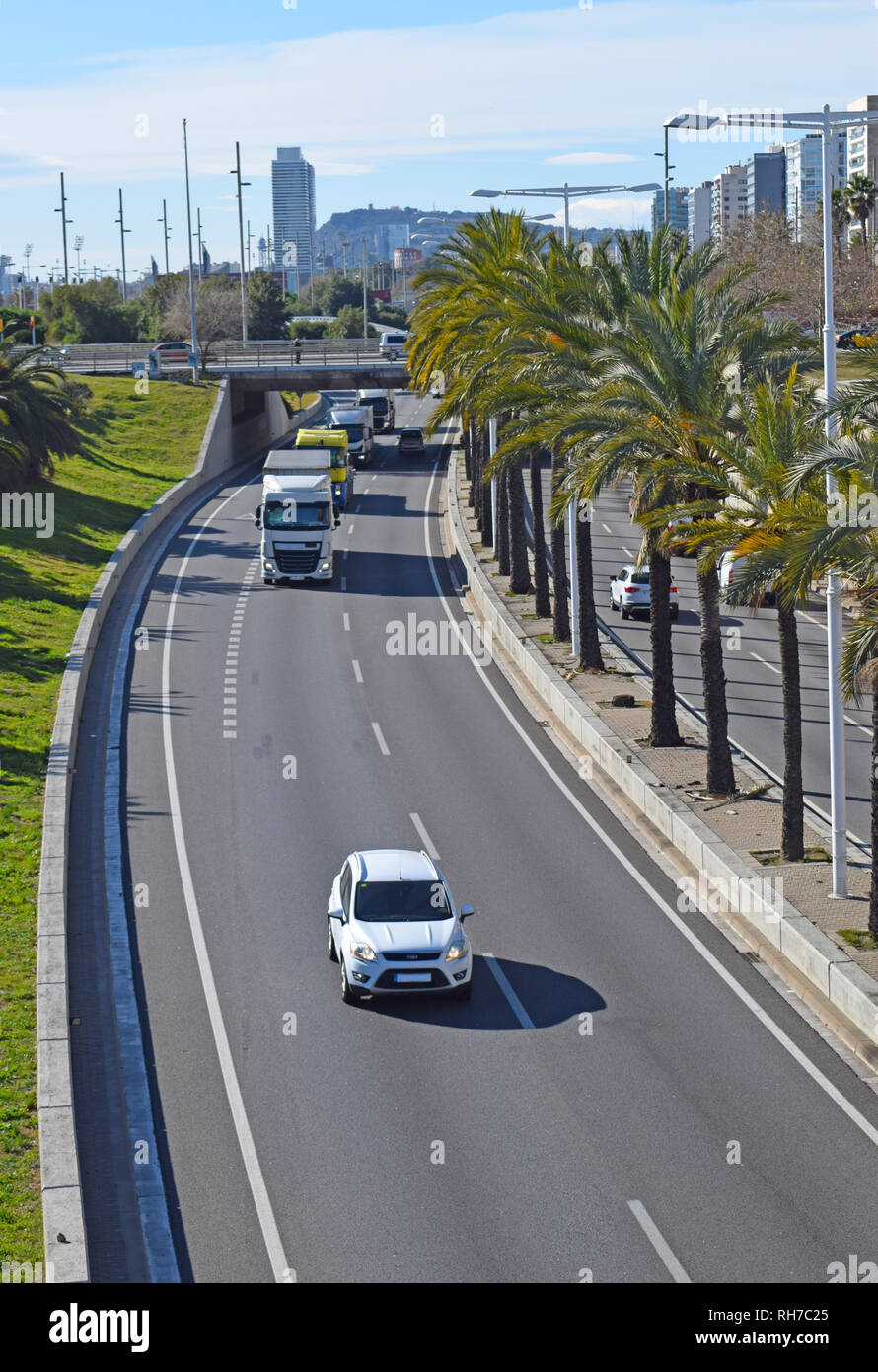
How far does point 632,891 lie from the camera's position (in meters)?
24.6

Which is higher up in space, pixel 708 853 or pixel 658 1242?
pixel 708 853

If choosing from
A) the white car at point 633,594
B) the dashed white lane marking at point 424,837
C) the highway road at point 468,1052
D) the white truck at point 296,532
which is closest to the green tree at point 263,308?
the white truck at point 296,532

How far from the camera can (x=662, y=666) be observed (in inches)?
1220

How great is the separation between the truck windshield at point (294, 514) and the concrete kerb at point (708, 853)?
10141 millimetres

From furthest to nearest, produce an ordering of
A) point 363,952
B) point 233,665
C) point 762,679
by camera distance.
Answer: point 233,665 → point 762,679 → point 363,952

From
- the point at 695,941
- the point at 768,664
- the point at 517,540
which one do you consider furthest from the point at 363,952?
the point at 517,540

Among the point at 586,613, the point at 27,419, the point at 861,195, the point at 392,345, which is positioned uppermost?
the point at 861,195

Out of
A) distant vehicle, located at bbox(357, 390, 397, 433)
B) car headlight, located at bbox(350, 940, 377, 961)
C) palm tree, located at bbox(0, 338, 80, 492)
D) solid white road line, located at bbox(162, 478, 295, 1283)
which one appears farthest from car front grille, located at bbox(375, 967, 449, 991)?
distant vehicle, located at bbox(357, 390, 397, 433)

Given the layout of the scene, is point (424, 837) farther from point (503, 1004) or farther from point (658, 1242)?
point (658, 1242)

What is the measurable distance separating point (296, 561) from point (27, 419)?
10.5 m

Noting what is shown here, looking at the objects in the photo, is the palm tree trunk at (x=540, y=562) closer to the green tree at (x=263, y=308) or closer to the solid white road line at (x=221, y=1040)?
the solid white road line at (x=221, y=1040)

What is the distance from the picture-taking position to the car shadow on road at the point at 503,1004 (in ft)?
65.1

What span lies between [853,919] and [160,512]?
42.8 metres
